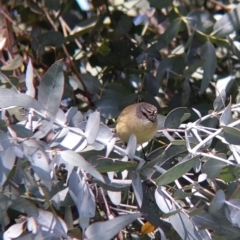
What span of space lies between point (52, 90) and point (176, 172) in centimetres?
41

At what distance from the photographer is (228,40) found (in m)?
2.59

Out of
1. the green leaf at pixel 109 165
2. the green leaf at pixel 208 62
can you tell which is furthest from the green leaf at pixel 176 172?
the green leaf at pixel 208 62

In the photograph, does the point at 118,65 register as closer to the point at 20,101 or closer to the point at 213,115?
the point at 213,115

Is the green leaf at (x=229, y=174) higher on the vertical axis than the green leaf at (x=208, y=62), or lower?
higher

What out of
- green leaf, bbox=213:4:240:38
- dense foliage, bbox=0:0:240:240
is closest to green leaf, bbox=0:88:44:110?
dense foliage, bbox=0:0:240:240

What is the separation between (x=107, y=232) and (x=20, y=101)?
41 cm

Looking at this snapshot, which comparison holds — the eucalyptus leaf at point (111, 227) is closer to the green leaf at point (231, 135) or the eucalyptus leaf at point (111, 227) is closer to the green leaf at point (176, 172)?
the green leaf at point (176, 172)

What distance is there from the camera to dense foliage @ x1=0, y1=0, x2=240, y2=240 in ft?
5.60

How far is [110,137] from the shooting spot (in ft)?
5.94

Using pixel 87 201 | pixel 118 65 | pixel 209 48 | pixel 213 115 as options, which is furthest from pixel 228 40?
pixel 87 201

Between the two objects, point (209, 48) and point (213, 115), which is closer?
point (213, 115)

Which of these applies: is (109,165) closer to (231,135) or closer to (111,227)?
(111,227)

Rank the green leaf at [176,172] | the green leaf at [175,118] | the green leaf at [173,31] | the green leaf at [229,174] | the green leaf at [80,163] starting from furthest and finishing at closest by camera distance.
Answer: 1. the green leaf at [173,31]
2. the green leaf at [175,118]
3. the green leaf at [229,174]
4. the green leaf at [176,172]
5. the green leaf at [80,163]

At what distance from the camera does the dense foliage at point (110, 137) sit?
5.60 feet
